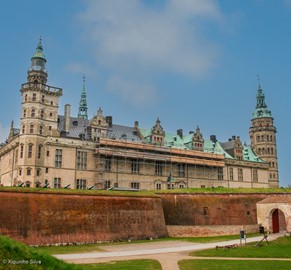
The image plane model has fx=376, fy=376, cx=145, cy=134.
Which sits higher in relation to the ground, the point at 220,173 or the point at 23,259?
the point at 220,173

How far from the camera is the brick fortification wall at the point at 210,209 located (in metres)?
43.2

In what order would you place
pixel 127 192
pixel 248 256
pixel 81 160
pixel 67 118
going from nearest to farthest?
pixel 248 256 < pixel 127 192 < pixel 81 160 < pixel 67 118

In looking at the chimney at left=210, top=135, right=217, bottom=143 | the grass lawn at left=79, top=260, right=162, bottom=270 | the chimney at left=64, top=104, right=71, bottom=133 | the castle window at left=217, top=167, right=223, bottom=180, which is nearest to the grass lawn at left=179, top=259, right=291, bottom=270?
the grass lawn at left=79, top=260, right=162, bottom=270

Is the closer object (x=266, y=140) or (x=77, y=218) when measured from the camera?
(x=77, y=218)

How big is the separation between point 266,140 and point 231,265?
214ft

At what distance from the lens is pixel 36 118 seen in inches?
2104

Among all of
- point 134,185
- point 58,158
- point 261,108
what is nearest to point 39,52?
point 58,158

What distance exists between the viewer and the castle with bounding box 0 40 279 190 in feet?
175

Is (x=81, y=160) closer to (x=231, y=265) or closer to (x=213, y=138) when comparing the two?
(x=213, y=138)

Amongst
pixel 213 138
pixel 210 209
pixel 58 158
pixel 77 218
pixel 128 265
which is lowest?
pixel 128 265

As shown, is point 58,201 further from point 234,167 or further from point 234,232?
point 234,167

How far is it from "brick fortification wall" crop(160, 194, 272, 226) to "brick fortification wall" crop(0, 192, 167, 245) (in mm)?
2614

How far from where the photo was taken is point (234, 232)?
41.9 metres

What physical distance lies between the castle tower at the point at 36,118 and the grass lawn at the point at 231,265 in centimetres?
3414
